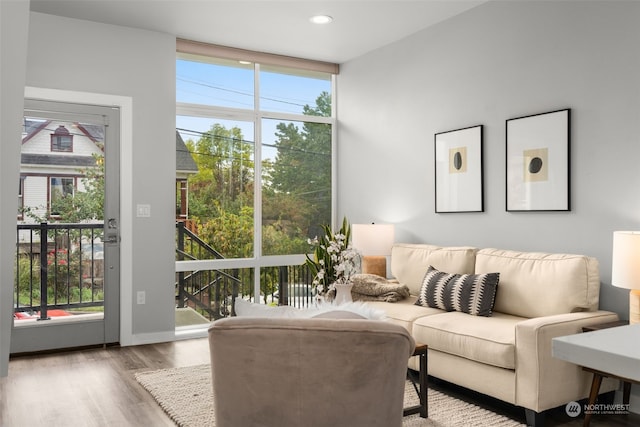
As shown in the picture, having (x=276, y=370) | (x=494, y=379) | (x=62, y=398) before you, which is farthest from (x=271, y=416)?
(x=62, y=398)

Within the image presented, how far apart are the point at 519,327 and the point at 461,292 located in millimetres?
748

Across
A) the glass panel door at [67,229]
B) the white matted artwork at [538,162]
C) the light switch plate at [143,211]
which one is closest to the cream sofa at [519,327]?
the white matted artwork at [538,162]

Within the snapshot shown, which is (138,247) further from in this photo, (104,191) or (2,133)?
(2,133)

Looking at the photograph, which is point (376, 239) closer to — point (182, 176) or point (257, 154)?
point (257, 154)

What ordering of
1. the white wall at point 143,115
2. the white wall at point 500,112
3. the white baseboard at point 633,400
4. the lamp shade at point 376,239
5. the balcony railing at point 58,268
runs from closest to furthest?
the white baseboard at point 633,400, the white wall at point 500,112, the balcony railing at point 58,268, the white wall at point 143,115, the lamp shade at point 376,239

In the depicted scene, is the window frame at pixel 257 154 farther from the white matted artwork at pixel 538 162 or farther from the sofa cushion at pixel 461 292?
the white matted artwork at pixel 538 162

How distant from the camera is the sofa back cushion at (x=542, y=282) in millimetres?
3119

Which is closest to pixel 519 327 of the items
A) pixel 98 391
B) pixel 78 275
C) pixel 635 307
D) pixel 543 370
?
pixel 543 370

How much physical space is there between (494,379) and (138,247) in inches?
Answer: 123

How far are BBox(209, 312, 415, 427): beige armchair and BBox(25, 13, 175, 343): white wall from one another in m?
3.24

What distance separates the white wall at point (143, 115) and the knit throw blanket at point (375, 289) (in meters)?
1.72

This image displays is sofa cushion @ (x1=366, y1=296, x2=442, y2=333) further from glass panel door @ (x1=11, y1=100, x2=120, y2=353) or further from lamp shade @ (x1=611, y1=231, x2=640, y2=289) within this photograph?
glass panel door @ (x1=11, y1=100, x2=120, y2=353)

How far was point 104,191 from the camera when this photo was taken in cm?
461

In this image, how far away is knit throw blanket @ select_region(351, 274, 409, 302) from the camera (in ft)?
13.4
